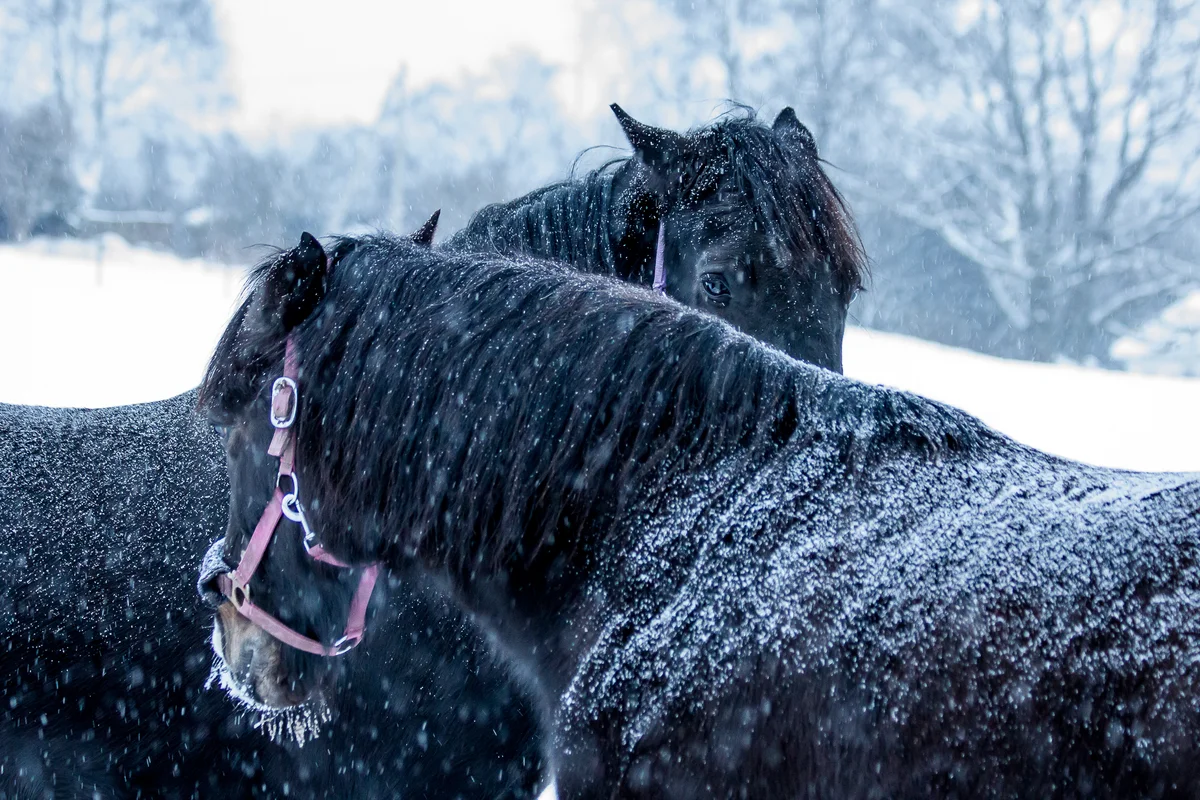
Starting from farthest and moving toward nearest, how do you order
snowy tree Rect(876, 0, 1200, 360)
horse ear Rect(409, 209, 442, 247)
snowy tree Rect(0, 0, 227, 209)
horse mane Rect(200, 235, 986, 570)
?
snowy tree Rect(0, 0, 227, 209)
snowy tree Rect(876, 0, 1200, 360)
horse ear Rect(409, 209, 442, 247)
horse mane Rect(200, 235, 986, 570)

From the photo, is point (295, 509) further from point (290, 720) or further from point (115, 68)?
point (115, 68)

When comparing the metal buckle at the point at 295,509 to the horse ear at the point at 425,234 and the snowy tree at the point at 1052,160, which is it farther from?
the snowy tree at the point at 1052,160

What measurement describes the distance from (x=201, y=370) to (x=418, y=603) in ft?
21.7

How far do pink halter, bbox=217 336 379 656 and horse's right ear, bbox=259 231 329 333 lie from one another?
58mm

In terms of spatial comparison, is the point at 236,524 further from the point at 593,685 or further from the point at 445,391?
the point at 593,685

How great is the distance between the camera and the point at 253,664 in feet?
6.07

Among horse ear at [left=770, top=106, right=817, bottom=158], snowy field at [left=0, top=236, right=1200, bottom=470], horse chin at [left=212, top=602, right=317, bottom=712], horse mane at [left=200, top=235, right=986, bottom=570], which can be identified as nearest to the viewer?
horse mane at [left=200, top=235, right=986, bottom=570]

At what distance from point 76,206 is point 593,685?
2186 centimetres

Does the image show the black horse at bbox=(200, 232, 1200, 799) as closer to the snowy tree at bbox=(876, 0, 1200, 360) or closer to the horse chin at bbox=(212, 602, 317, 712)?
the horse chin at bbox=(212, 602, 317, 712)

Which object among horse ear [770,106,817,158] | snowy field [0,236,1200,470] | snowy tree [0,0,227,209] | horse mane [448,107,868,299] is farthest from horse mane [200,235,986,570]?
snowy tree [0,0,227,209]

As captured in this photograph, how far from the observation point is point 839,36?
15.7 meters

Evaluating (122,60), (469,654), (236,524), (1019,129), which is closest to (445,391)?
(236,524)

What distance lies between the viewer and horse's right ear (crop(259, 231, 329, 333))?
1.74 m

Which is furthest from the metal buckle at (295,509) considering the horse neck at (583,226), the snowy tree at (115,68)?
the snowy tree at (115,68)
